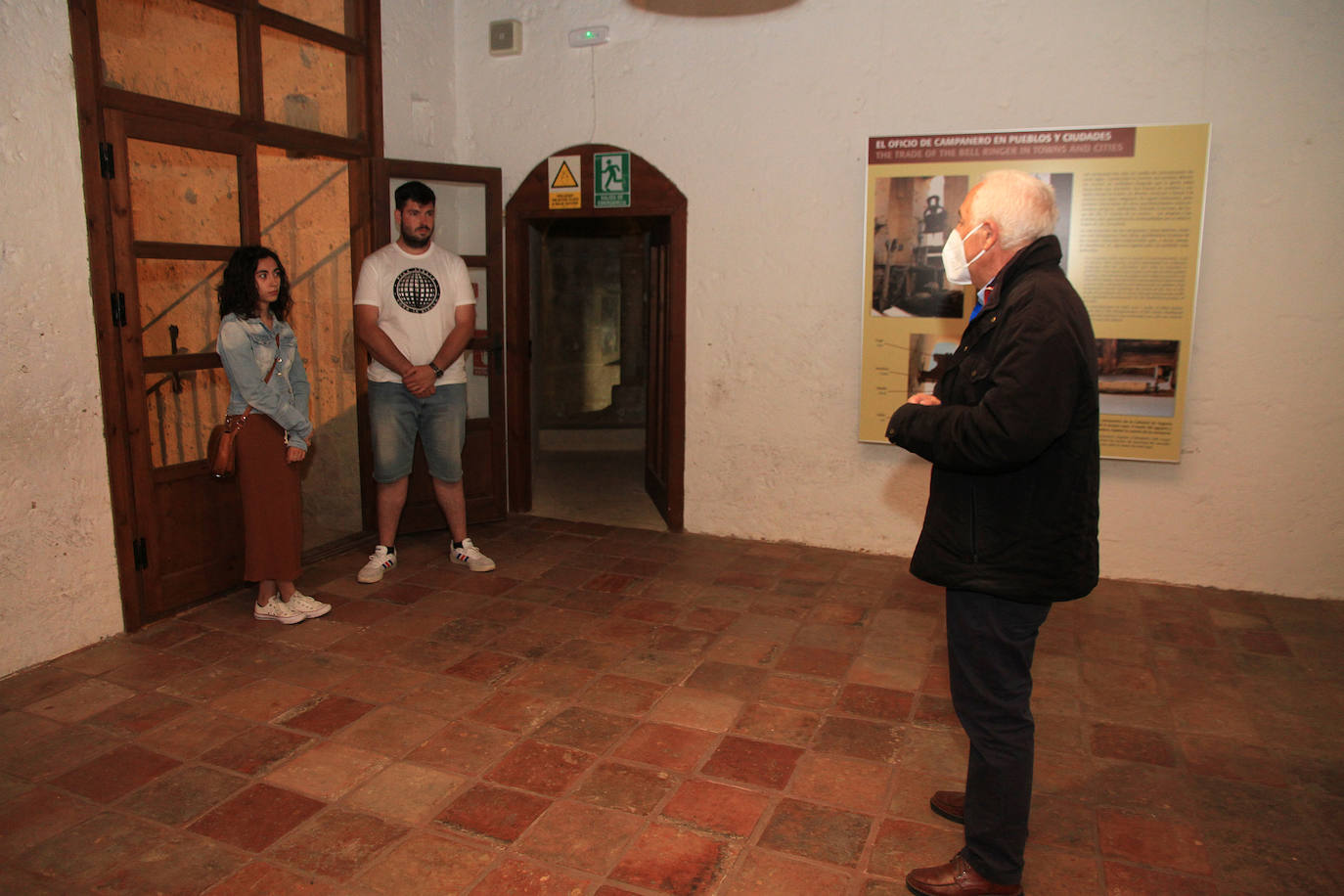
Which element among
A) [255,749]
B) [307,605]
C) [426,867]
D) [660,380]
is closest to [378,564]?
[307,605]

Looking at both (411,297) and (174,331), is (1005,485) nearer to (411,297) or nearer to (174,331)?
(411,297)

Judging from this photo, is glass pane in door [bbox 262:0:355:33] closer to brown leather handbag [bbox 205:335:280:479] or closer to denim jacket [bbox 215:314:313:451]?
denim jacket [bbox 215:314:313:451]

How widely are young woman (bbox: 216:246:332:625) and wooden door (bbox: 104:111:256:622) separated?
1.06 feet

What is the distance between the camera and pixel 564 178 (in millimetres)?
5547

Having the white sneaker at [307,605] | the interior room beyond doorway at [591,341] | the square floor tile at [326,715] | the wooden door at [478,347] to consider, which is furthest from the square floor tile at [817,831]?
the interior room beyond doorway at [591,341]

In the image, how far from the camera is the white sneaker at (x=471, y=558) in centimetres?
482

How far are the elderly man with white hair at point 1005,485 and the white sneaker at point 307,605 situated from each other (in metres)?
2.87

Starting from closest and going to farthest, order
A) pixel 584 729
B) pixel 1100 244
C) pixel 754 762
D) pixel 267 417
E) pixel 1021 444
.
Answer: pixel 1021 444 < pixel 754 762 < pixel 584 729 < pixel 267 417 < pixel 1100 244

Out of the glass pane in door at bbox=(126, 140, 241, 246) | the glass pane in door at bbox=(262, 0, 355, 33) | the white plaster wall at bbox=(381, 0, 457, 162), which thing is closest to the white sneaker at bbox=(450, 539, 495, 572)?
the glass pane in door at bbox=(126, 140, 241, 246)

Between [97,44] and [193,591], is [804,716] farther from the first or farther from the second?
[97,44]

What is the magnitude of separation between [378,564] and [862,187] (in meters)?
3.23

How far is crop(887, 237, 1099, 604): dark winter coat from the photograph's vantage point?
1980 millimetres

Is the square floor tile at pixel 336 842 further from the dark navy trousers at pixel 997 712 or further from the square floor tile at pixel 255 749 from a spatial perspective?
the dark navy trousers at pixel 997 712

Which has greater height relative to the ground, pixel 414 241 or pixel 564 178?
pixel 564 178
